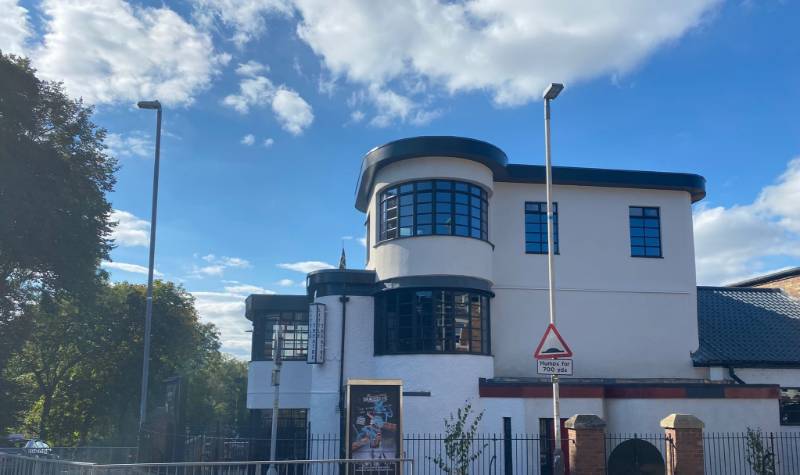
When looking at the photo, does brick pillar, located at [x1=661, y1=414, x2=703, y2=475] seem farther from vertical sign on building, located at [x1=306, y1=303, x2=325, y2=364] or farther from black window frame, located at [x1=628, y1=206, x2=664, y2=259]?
vertical sign on building, located at [x1=306, y1=303, x2=325, y2=364]

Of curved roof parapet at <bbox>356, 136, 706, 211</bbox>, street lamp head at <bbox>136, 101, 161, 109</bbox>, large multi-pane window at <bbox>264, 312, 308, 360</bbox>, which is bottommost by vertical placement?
large multi-pane window at <bbox>264, 312, 308, 360</bbox>

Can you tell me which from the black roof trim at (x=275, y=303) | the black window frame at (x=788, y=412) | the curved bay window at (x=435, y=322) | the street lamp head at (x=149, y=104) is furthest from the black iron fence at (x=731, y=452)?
the street lamp head at (x=149, y=104)

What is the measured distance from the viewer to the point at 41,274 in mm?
24266

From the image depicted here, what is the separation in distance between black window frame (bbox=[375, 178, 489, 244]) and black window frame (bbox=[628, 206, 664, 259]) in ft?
16.5

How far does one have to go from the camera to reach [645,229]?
21.1 metres

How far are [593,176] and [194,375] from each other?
39635 millimetres

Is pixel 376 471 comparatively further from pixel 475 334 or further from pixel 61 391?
pixel 61 391

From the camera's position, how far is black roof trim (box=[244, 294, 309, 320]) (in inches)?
901

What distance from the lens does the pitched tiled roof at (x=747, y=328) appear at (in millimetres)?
19594

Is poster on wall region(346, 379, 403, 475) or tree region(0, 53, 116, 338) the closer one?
poster on wall region(346, 379, 403, 475)

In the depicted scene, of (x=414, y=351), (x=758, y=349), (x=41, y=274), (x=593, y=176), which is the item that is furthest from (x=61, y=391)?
(x=758, y=349)

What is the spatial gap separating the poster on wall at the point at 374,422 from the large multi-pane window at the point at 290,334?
8780mm

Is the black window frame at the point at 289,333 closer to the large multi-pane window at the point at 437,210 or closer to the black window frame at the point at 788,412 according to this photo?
the large multi-pane window at the point at 437,210

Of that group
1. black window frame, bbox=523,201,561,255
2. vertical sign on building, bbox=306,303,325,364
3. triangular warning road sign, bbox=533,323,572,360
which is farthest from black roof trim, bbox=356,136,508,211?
triangular warning road sign, bbox=533,323,572,360
